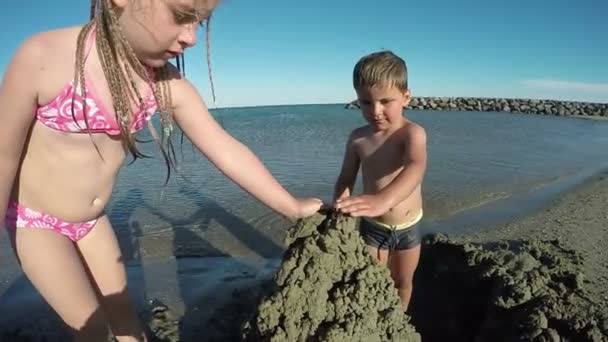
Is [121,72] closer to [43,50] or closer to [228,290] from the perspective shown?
[43,50]

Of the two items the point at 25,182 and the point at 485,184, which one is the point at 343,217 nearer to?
the point at 25,182

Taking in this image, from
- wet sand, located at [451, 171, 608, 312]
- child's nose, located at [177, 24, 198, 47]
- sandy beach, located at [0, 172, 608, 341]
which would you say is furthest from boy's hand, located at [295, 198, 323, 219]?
wet sand, located at [451, 171, 608, 312]

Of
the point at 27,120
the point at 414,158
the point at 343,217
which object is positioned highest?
the point at 27,120

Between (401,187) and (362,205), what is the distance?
0.44m

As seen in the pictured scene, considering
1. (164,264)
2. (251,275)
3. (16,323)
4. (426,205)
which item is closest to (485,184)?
(426,205)

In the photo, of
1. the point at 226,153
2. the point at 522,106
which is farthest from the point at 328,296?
the point at 522,106

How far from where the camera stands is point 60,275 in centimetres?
197

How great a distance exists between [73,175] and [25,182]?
0.18 m

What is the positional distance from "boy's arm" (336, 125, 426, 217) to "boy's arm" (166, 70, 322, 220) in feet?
0.70

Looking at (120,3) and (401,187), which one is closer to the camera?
(120,3)

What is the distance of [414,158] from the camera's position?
2.85 m

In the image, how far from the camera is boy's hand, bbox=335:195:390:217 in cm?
220

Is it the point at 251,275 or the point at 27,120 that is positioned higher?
the point at 27,120

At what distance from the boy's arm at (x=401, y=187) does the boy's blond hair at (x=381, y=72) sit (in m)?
0.32
